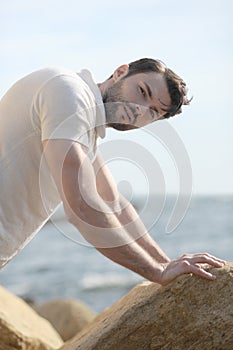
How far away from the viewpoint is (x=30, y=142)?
136 inches

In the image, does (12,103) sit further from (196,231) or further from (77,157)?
(196,231)

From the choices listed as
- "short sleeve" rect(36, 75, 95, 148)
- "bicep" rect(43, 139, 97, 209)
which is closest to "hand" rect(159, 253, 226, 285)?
"bicep" rect(43, 139, 97, 209)

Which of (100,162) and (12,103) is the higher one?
(12,103)

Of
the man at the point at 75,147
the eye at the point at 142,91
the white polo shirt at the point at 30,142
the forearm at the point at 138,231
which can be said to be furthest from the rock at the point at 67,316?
the eye at the point at 142,91

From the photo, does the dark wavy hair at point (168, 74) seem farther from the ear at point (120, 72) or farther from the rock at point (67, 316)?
the rock at point (67, 316)

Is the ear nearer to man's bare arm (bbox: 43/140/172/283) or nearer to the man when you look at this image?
the man

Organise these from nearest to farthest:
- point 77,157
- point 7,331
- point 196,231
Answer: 1. point 77,157
2. point 7,331
3. point 196,231

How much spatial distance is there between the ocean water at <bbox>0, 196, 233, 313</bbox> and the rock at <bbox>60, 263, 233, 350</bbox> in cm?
851

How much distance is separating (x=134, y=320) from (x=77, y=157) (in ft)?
2.66

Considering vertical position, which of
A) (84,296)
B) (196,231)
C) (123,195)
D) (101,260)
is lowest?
(196,231)

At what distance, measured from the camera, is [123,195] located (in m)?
4.00

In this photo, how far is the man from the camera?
3.18m

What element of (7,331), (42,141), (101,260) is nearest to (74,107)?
(42,141)

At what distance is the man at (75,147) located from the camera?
318 centimetres
